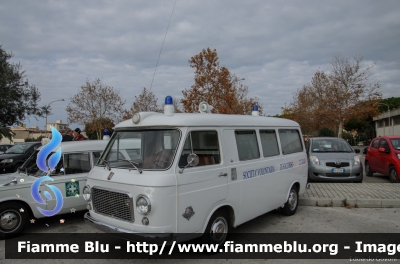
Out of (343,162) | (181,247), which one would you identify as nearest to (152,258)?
(181,247)

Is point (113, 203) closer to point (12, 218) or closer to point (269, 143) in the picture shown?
point (12, 218)

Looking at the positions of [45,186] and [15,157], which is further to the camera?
[15,157]

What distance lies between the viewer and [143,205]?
13.2ft

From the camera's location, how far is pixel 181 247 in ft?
15.9

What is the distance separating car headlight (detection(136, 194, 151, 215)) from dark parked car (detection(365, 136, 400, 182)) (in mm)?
9489

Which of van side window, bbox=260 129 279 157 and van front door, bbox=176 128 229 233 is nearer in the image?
van front door, bbox=176 128 229 233

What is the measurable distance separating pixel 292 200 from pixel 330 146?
5.07 m

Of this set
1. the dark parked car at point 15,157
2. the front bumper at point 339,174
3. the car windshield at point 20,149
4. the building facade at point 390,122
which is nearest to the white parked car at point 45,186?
the front bumper at point 339,174

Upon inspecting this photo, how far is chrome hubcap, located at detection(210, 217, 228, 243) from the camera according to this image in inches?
184

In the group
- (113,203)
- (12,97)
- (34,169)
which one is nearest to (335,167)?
(113,203)

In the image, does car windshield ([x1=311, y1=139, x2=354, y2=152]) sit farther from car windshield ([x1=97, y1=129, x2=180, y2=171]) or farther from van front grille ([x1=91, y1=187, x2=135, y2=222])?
van front grille ([x1=91, y1=187, x2=135, y2=222])

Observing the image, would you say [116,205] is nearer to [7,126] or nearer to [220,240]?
[220,240]

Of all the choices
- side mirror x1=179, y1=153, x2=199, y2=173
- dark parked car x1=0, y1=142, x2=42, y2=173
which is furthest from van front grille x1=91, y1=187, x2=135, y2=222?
dark parked car x1=0, y1=142, x2=42, y2=173

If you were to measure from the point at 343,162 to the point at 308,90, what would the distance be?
32.6 m
